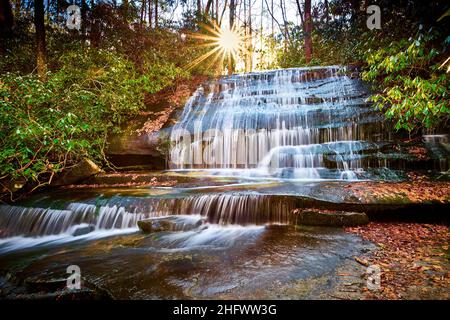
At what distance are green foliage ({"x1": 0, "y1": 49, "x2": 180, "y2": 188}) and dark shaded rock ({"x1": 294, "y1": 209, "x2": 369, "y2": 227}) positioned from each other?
547 cm

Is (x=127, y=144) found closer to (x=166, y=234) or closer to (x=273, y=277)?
(x=166, y=234)

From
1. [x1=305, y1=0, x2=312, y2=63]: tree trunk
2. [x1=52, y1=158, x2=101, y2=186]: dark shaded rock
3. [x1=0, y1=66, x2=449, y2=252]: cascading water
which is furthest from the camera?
[x1=305, y1=0, x2=312, y2=63]: tree trunk

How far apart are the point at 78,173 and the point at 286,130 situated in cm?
845

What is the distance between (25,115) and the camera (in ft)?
19.5

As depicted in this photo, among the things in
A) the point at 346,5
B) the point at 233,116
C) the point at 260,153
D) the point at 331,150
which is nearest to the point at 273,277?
the point at 331,150

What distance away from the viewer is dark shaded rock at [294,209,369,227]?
5.02m

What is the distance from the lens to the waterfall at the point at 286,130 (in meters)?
8.49

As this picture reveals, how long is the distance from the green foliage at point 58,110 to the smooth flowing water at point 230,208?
1.35 meters

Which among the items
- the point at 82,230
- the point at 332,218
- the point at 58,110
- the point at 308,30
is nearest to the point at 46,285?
the point at 82,230

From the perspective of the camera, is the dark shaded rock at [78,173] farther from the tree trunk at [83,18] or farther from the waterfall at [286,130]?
the tree trunk at [83,18]

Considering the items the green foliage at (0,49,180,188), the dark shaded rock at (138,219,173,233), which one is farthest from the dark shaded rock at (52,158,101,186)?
the dark shaded rock at (138,219,173,233)

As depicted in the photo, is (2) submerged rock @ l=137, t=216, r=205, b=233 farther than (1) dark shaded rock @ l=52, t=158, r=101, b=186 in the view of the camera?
No

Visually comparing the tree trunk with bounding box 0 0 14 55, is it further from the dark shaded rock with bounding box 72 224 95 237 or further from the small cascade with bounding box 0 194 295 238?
the dark shaded rock with bounding box 72 224 95 237

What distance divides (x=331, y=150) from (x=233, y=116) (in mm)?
5083
